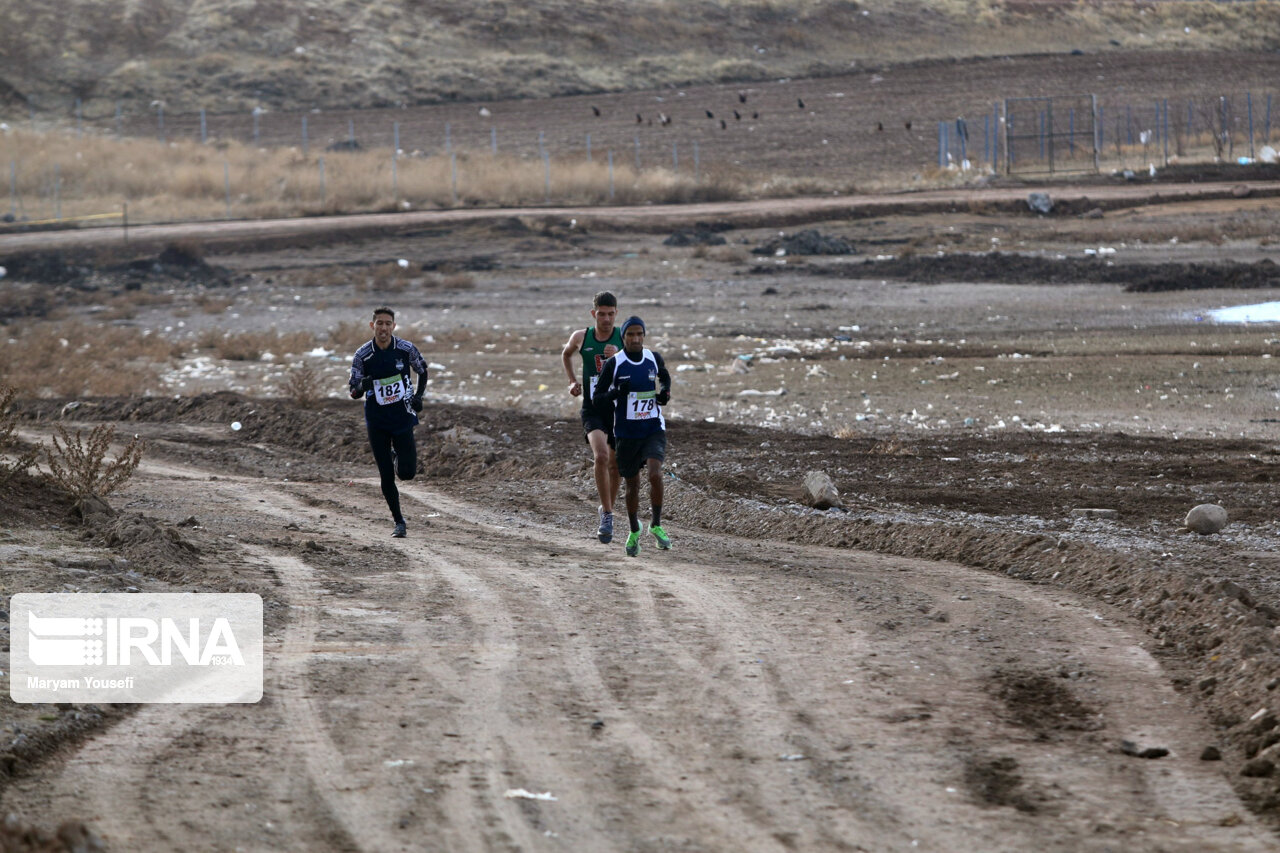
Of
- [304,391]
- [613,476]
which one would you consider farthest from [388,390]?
[304,391]

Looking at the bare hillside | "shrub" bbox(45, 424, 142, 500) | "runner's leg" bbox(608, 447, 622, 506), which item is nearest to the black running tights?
"runner's leg" bbox(608, 447, 622, 506)

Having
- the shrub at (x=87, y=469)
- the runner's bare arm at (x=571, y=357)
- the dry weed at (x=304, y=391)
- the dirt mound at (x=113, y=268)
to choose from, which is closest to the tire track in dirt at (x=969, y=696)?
the runner's bare arm at (x=571, y=357)

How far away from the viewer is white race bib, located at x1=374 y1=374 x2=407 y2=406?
38.4 feet

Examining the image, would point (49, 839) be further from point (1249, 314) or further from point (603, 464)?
point (1249, 314)

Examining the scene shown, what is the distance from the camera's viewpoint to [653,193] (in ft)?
157

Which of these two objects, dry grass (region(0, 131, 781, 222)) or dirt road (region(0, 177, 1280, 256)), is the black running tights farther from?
dry grass (region(0, 131, 781, 222))

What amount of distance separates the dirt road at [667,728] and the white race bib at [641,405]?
1.38 m

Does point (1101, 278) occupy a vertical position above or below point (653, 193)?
below

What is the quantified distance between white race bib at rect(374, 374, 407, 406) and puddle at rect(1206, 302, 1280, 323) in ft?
60.5

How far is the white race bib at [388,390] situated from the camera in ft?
38.4

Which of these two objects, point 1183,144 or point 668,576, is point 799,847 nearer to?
point 668,576

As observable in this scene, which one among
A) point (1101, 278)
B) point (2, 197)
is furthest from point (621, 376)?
point (2, 197)

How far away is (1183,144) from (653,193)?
72.3 ft

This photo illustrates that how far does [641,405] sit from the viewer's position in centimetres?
1093
